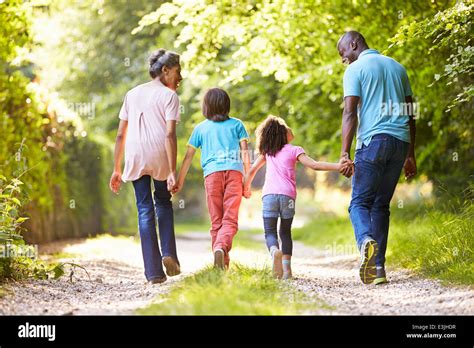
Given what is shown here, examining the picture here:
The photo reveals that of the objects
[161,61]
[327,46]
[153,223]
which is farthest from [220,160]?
[327,46]

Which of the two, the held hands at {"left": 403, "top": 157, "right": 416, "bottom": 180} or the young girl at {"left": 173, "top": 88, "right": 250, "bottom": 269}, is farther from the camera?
the held hands at {"left": 403, "top": 157, "right": 416, "bottom": 180}

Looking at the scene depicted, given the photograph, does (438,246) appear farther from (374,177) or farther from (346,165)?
(346,165)

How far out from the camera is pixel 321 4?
1188cm

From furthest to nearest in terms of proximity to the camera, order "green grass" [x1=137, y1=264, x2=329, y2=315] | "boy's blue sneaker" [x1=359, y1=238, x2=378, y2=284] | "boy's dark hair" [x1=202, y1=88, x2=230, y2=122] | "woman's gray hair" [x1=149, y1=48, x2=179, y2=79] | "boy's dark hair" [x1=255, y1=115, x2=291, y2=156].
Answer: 1. "boy's dark hair" [x1=255, y1=115, x2=291, y2=156]
2. "woman's gray hair" [x1=149, y1=48, x2=179, y2=79]
3. "boy's dark hair" [x1=202, y1=88, x2=230, y2=122]
4. "boy's blue sneaker" [x1=359, y1=238, x2=378, y2=284]
5. "green grass" [x1=137, y1=264, x2=329, y2=315]

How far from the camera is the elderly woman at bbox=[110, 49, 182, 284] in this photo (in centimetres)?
712

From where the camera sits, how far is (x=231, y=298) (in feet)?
16.4

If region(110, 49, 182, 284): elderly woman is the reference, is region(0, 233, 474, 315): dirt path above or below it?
below

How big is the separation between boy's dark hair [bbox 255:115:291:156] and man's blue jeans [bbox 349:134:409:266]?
865 millimetres

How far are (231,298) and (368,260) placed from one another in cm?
190

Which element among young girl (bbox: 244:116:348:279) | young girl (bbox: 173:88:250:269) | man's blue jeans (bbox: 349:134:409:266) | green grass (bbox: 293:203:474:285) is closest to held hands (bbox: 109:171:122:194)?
young girl (bbox: 173:88:250:269)

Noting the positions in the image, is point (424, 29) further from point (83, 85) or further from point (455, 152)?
point (83, 85)

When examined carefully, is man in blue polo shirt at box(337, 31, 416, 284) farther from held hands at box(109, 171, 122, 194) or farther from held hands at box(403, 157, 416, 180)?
held hands at box(109, 171, 122, 194)
